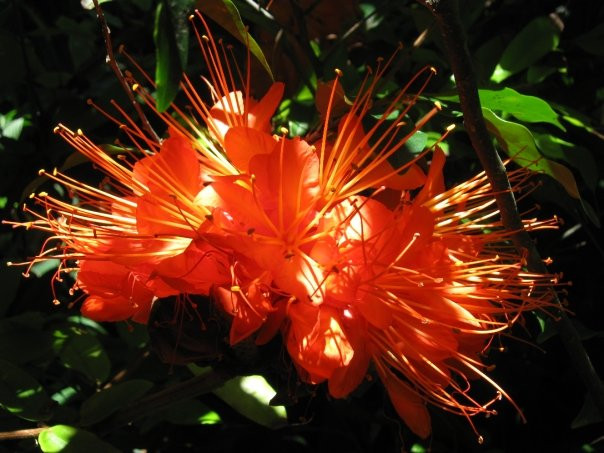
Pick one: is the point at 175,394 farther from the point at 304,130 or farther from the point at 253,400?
the point at 304,130

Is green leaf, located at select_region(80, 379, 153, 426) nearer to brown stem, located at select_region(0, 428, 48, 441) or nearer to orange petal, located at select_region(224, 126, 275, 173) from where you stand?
brown stem, located at select_region(0, 428, 48, 441)

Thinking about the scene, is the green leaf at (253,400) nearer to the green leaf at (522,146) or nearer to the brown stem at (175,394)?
the brown stem at (175,394)

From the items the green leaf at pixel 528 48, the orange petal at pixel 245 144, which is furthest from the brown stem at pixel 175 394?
the green leaf at pixel 528 48

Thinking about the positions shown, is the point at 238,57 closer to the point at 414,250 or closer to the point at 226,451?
the point at 414,250

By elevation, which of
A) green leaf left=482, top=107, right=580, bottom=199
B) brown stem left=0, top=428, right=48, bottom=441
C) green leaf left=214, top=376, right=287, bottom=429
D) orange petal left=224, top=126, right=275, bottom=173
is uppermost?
orange petal left=224, top=126, right=275, bottom=173

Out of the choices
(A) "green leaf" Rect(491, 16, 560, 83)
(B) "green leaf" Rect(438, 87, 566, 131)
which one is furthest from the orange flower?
(A) "green leaf" Rect(491, 16, 560, 83)

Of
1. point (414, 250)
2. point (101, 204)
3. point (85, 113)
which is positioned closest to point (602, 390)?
point (414, 250)
